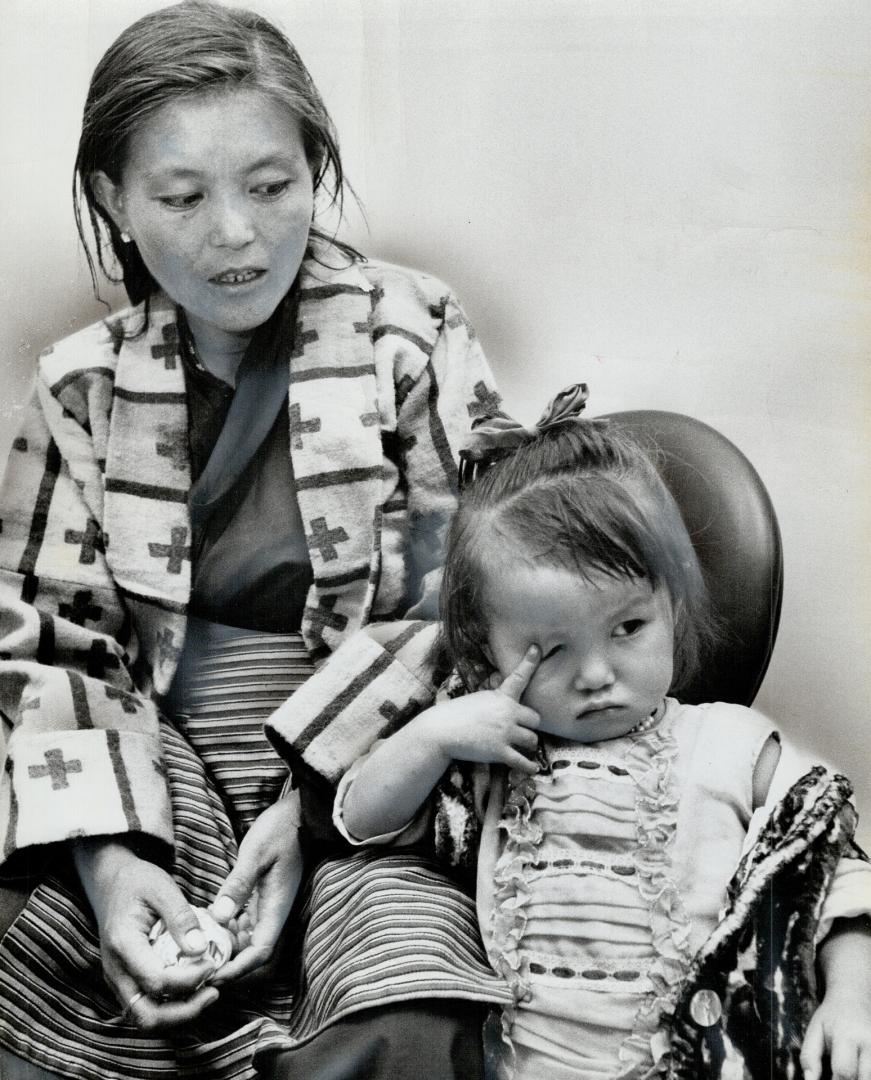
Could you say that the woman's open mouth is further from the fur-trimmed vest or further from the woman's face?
the fur-trimmed vest

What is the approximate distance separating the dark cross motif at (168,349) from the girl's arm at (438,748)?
0.43 m

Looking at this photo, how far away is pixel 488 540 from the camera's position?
3.57 feet

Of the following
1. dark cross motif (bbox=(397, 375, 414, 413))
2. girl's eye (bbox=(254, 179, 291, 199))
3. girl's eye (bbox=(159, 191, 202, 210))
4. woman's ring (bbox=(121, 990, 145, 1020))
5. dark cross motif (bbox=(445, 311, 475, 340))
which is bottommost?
woman's ring (bbox=(121, 990, 145, 1020))

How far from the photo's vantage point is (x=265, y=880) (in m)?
1.16

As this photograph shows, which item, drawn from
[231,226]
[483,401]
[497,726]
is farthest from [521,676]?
[231,226]

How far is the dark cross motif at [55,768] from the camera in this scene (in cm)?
116

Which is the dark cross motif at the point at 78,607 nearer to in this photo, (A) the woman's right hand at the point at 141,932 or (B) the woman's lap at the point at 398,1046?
(A) the woman's right hand at the point at 141,932

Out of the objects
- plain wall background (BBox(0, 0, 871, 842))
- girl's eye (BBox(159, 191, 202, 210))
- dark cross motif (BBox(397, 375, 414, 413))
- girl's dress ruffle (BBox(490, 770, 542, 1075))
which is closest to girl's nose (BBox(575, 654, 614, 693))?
girl's dress ruffle (BBox(490, 770, 542, 1075))

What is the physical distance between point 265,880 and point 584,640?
39 cm

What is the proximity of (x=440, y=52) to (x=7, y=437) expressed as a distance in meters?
0.57

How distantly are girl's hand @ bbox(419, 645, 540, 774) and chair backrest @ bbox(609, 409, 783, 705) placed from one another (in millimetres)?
159

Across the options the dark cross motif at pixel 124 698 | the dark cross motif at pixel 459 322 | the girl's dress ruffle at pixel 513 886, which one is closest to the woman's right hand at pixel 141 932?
the dark cross motif at pixel 124 698

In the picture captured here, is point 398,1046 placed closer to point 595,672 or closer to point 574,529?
point 595,672

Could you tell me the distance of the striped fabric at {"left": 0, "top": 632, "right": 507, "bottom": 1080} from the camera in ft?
3.39
